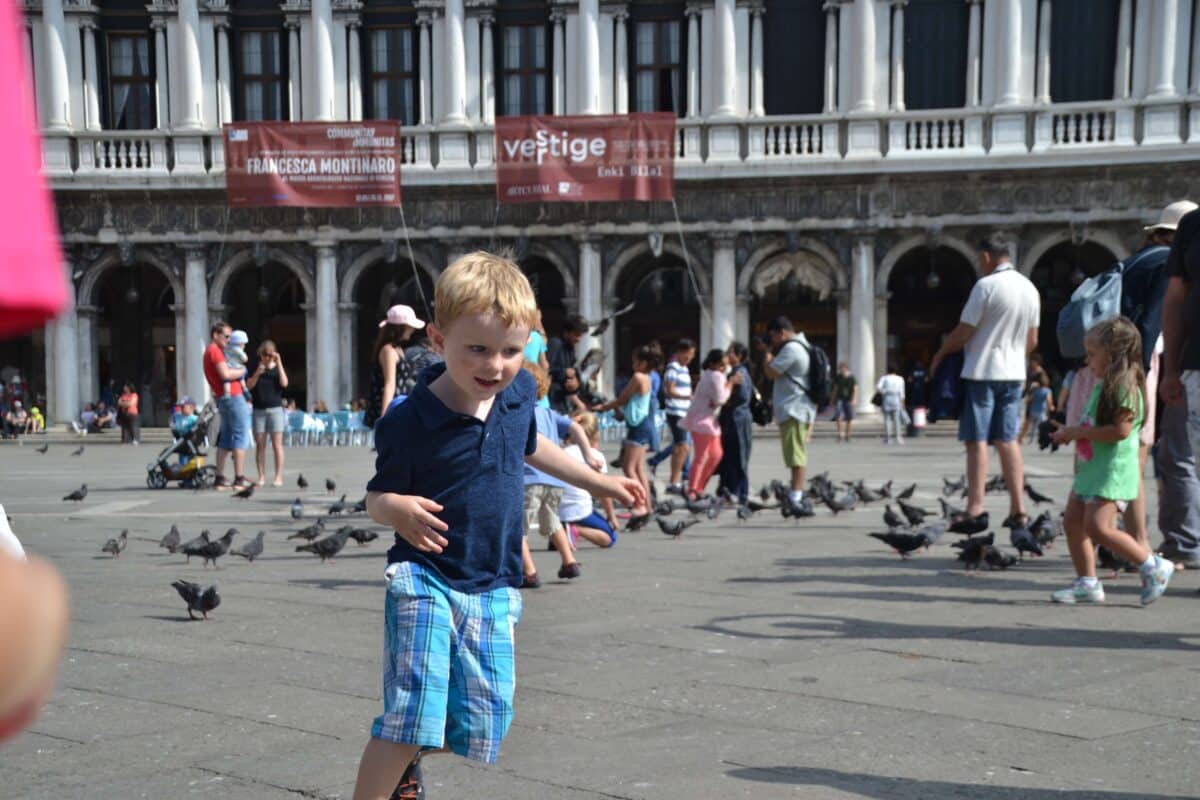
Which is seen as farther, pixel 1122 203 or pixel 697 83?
pixel 697 83

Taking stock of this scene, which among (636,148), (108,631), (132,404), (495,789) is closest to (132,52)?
(132,404)

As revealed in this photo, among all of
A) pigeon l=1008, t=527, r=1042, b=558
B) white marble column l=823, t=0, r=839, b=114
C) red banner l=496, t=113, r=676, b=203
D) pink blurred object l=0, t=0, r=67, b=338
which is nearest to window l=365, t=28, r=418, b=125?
red banner l=496, t=113, r=676, b=203

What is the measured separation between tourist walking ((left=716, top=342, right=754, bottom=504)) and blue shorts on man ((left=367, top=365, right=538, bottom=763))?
8851 mm

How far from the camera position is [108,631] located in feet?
18.9

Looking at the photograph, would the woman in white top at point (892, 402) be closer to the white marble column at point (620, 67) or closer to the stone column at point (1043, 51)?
the stone column at point (1043, 51)

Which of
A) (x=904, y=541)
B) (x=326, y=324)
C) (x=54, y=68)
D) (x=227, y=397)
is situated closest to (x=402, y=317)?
(x=904, y=541)

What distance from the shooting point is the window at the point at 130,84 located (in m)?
28.5

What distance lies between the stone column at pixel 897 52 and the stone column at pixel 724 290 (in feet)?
12.9

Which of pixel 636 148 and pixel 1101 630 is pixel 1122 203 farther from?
pixel 1101 630

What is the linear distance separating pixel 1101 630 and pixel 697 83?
22849 mm

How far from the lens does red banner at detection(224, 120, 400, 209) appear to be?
25.6 metres

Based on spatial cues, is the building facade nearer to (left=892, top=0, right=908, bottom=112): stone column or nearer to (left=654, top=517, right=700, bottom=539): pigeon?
(left=892, top=0, right=908, bottom=112): stone column

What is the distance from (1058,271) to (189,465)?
1904 centimetres

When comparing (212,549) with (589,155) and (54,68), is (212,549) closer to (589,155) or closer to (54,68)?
(589,155)
